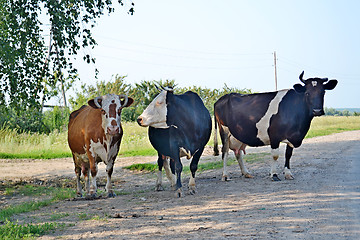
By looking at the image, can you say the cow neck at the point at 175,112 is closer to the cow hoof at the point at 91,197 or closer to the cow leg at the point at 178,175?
the cow leg at the point at 178,175

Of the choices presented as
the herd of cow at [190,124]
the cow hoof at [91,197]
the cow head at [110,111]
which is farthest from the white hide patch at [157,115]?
the cow hoof at [91,197]

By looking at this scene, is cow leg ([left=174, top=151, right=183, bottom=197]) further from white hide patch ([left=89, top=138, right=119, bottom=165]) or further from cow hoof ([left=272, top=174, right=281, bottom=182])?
cow hoof ([left=272, top=174, right=281, bottom=182])

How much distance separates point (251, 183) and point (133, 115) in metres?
33.2

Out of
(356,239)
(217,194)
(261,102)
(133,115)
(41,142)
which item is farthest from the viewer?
(133,115)

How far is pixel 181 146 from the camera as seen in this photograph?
9.53 metres

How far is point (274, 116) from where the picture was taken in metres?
11.0

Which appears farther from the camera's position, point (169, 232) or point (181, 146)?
point (181, 146)

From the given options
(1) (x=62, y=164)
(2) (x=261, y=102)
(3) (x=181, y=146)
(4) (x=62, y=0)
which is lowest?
(1) (x=62, y=164)

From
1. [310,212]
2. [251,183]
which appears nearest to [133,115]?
[251,183]

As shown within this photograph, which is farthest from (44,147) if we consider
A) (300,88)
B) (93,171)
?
(300,88)

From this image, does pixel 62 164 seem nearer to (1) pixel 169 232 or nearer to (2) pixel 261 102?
(2) pixel 261 102

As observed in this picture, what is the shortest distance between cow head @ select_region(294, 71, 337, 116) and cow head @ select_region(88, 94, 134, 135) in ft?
14.2

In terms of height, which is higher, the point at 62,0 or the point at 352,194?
the point at 62,0

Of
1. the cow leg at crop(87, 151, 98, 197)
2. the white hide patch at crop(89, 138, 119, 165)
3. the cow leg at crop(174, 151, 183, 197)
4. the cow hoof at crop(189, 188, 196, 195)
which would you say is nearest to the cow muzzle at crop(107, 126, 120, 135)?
the white hide patch at crop(89, 138, 119, 165)
